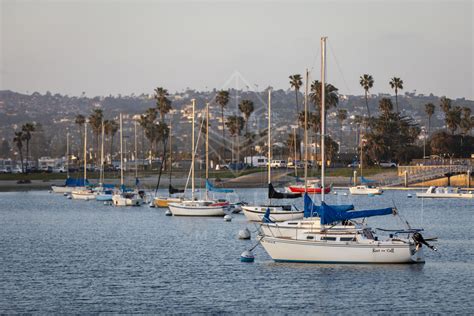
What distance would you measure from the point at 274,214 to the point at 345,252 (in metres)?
25.2

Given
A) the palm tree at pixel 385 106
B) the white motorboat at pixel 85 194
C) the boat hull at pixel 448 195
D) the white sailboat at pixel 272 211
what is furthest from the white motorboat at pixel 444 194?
the palm tree at pixel 385 106

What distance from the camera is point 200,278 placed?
155 feet

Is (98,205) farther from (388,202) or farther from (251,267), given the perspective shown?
(251,267)

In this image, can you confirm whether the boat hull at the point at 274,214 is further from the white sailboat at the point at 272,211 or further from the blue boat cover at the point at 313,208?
the blue boat cover at the point at 313,208

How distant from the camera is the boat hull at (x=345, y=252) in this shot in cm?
4750

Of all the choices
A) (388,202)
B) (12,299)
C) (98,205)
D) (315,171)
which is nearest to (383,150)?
(315,171)

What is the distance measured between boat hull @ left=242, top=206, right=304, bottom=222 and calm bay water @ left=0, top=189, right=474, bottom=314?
3.14 metres

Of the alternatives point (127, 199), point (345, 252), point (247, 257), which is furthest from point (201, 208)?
point (345, 252)

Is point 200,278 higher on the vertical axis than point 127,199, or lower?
lower

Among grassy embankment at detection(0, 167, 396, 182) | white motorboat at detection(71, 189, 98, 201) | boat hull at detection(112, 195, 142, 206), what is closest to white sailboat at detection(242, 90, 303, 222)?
boat hull at detection(112, 195, 142, 206)

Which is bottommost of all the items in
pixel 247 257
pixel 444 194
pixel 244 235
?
pixel 247 257

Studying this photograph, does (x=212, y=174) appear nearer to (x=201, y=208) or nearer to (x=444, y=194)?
(x=444, y=194)

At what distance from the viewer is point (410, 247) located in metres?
48.0

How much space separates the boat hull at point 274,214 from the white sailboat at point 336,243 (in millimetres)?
21475
